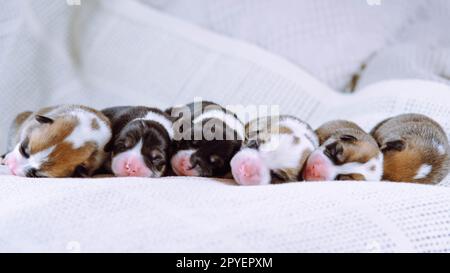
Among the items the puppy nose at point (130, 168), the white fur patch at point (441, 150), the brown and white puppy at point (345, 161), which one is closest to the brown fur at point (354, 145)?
the brown and white puppy at point (345, 161)

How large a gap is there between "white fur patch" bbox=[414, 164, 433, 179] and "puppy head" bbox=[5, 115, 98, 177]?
3.34 feet

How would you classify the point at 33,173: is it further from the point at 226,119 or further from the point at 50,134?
the point at 226,119

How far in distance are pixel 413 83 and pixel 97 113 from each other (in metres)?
1.31

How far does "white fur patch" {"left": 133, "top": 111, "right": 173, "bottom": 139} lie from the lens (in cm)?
196

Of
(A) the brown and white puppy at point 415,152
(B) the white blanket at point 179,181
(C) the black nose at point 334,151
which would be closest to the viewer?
(B) the white blanket at point 179,181

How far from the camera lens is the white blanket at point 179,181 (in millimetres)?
1292

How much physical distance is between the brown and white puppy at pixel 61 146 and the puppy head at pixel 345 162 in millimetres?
645

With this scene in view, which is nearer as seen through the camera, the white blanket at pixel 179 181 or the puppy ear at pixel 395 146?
the white blanket at pixel 179 181

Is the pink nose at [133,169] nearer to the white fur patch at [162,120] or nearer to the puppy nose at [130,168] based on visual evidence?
the puppy nose at [130,168]

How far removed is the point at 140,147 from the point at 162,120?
0.68 feet

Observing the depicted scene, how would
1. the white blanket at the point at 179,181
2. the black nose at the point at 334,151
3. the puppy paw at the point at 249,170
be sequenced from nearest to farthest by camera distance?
1. the white blanket at the point at 179,181
2. the puppy paw at the point at 249,170
3. the black nose at the point at 334,151
